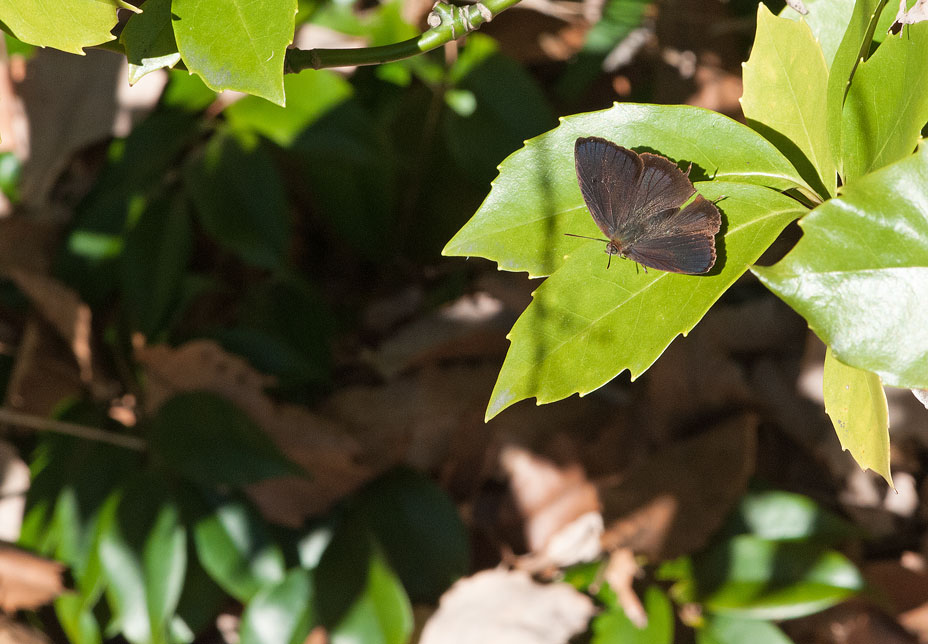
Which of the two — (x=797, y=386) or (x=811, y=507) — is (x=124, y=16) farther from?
(x=797, y=386)

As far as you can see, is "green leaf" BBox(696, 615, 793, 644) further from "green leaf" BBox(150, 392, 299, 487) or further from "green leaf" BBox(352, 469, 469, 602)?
"green leaf" BBox(150, 392, 299, 487)

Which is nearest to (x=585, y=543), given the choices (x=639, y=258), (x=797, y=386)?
(x=797, y=386)

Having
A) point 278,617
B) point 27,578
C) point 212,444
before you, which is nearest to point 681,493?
point 278,617

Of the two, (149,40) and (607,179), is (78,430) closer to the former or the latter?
(149,40)

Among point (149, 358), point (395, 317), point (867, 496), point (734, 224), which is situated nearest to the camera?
point (734, 224)

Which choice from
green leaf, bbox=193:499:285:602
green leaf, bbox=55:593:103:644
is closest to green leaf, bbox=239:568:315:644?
green leaf, bbox=193:499:285:602

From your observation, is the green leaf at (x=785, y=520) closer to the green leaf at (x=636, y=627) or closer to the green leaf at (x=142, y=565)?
the green leaf at (x=636, y=627)
